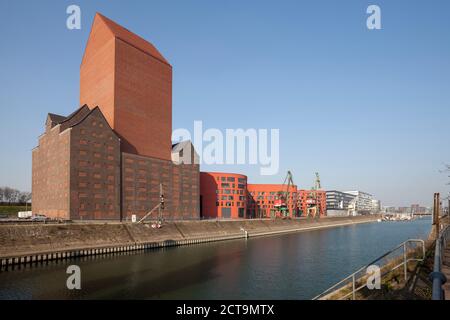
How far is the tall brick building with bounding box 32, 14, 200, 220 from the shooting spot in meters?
78.9

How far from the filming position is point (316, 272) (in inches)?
1613

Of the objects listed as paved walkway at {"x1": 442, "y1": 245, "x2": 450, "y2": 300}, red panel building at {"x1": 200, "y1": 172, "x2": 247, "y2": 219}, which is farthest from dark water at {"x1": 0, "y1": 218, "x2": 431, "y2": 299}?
red panel building at {"x1": 200, "y1": 172, "x2": 247, "y2": 219}

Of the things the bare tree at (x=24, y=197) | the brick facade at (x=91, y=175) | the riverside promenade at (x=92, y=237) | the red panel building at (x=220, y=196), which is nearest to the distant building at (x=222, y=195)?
the red panel building at (x=220, y=196)

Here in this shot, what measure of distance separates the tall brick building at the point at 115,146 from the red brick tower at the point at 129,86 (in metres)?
0.29

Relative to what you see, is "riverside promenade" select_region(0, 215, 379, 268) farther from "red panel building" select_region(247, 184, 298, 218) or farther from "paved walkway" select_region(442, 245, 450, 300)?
"red panel building" select_region(247, 184, 298, 218)

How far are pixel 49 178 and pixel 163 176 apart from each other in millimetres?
31167

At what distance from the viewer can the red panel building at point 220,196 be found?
136m

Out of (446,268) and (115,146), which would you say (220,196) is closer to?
(115,146)

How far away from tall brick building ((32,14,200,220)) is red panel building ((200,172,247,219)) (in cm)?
2128

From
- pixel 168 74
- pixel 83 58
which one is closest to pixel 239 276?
pixel 168 74

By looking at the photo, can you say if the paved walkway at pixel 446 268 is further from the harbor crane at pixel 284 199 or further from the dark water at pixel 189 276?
the harbor crane at pixel 284 199

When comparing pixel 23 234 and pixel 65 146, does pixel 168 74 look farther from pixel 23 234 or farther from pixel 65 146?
pixel 23 234

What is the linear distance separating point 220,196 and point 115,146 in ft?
197

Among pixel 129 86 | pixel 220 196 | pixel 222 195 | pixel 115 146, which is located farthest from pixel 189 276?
pixel 222 195
